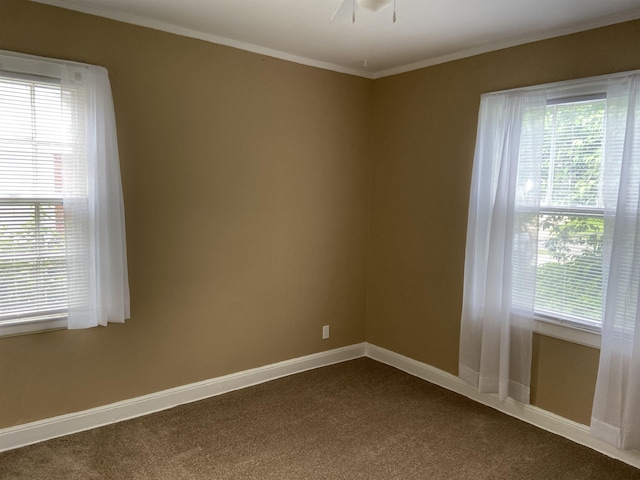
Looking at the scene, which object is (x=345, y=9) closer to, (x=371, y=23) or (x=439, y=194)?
(x=371, y=23)

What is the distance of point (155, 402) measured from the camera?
3.20 m

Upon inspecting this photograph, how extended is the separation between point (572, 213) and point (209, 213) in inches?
92.9

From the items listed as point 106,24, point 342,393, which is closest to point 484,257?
point 342,393

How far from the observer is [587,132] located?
278cm

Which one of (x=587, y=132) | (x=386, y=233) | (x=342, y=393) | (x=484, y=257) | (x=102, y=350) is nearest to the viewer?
(x=587, y=132)

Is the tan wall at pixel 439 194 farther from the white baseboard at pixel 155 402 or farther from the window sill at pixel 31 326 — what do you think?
the window sill at pixel 31 326

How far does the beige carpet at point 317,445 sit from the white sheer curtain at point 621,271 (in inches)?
13.6

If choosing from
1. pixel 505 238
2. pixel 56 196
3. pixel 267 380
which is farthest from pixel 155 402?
pixel 505 238

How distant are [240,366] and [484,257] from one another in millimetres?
1964

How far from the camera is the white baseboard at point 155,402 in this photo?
108 inches

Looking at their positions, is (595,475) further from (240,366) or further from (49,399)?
(49,399)

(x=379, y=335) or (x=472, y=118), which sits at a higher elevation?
(x=472, y=118)

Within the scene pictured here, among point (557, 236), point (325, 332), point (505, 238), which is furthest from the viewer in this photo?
point (325, 332)

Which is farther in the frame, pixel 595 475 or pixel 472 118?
pixel 472 118
